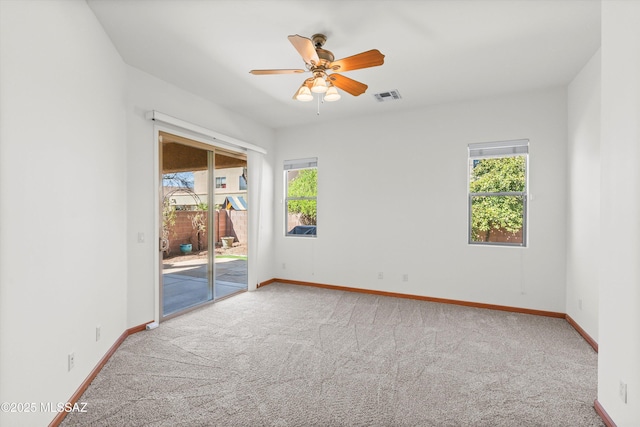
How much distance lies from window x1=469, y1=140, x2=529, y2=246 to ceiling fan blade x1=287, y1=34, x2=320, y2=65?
2847 mm

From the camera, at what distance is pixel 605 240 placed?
1977 mm

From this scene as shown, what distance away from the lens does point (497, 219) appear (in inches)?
171

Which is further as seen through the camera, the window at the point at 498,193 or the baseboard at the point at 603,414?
the window at the point at 498,193

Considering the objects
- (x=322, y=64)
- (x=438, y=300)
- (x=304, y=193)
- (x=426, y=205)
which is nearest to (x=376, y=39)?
(x=322, y=64)

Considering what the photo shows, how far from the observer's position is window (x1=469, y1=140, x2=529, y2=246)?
420 cm

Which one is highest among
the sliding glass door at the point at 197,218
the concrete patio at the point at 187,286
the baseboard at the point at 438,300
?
the sliding glass door at the point at 197,218

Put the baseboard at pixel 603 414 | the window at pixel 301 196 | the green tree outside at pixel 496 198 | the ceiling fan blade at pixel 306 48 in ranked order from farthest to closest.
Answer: the window at pixel 301 196 < the green tree outside at pixel 496 198 < the ceiling fan blade at pixel 306 48 < the baseboard at pixel 603 414

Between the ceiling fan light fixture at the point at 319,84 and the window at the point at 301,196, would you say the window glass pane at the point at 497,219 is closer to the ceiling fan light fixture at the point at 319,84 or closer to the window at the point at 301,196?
the window at the point at 301,196

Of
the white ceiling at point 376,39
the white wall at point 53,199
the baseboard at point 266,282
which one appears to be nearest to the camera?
the white wall at point 53,199

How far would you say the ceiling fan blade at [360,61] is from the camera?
2428 mm

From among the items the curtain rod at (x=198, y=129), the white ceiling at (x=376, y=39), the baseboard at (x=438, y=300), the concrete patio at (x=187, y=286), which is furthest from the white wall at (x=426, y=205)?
the concrete patio at (x=187, y=286)

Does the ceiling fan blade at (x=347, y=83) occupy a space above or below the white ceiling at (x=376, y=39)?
below

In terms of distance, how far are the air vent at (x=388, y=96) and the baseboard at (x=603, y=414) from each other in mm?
3595

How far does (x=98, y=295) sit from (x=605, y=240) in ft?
12.3
